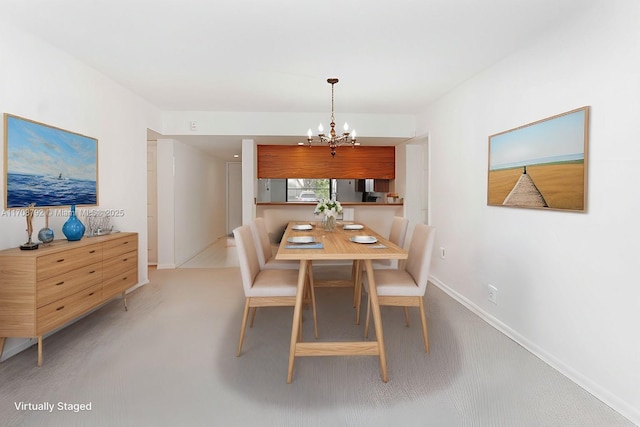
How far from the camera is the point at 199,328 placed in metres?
2.73

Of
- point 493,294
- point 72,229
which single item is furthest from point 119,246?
point 493,294

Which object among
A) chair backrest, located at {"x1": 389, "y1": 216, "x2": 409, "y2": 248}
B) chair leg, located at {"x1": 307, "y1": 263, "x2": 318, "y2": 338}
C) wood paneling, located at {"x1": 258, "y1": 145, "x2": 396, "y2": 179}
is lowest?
chair leg, located at {"x1": 307, "y1": 263, "x2": 318, "y2": 338}

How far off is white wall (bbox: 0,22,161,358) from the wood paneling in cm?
179

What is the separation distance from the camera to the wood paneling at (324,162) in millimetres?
5492

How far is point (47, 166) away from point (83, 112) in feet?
2.18

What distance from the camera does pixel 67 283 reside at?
231 cm

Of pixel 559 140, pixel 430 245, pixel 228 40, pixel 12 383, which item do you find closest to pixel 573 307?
pixel 430 245

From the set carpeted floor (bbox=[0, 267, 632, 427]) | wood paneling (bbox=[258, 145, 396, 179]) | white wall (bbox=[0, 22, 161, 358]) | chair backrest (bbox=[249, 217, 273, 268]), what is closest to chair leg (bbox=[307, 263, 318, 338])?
carpeted floor (bbox=[0, 267, 632, 427])

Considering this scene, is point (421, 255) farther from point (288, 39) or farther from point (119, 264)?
point (119, 264)

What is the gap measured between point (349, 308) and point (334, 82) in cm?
227

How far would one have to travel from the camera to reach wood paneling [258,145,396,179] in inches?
216

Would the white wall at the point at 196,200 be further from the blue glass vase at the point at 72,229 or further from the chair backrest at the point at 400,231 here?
the chair backrest at the point at 400,231

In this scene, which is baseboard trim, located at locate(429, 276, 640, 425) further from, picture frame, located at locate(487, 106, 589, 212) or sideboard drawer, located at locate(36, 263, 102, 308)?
sideboard drawer, located at locate(36, 263, 102, 308)

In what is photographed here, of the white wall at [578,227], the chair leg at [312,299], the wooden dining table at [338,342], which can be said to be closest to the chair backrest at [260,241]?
the chair leg at [312,299]
